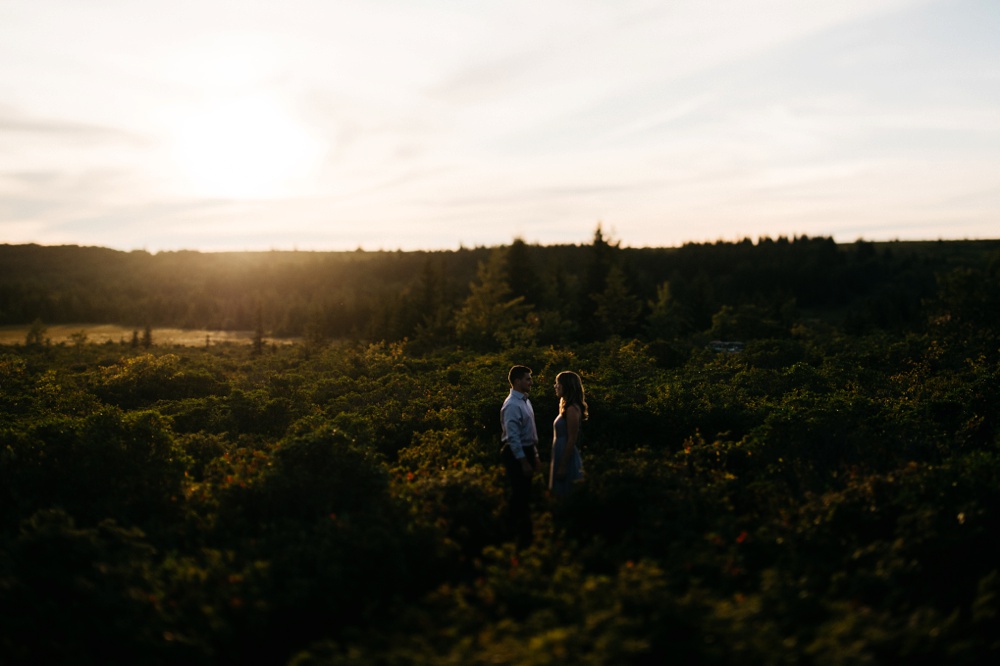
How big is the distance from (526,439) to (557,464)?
51cm

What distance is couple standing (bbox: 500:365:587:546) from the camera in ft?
28.2

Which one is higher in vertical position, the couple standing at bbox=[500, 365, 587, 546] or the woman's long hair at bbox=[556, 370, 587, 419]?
the woman's long hair at bbox=[556, 370, 587, 419]

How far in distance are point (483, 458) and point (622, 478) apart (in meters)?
3.15

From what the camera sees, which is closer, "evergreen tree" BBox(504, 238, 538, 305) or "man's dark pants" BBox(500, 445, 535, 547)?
"man's dark pants" BBox(500, 445, 535, 547)

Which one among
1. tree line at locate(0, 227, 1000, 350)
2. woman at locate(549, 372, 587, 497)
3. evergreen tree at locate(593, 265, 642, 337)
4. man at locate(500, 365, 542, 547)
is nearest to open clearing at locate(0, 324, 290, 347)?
tree line at locate(0, 227, 1000, 350)

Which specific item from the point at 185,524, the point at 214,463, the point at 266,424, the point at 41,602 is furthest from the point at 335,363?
the point at 41,602

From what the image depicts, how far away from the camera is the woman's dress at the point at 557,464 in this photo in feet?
28.8

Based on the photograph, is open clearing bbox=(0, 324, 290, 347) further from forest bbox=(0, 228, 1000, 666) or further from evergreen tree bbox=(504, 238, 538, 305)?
forest bbox=(0, 228, 1000, 666)

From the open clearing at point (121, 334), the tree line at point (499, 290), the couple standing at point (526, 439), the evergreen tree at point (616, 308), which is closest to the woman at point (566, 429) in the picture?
the couple standing at point (526, 439)

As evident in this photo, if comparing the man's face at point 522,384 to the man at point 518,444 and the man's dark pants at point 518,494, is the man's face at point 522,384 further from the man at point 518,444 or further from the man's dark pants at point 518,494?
the man's dark pants at point 518,494

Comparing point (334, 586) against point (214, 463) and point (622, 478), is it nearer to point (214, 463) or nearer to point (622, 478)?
point (622, 478)

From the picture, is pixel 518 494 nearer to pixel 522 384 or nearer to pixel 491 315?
pixel 522 384

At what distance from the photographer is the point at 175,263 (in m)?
174

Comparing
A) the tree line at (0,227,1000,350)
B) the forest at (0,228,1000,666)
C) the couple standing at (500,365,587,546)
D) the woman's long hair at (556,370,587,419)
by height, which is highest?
the tree line at (0,227,1000,350)
